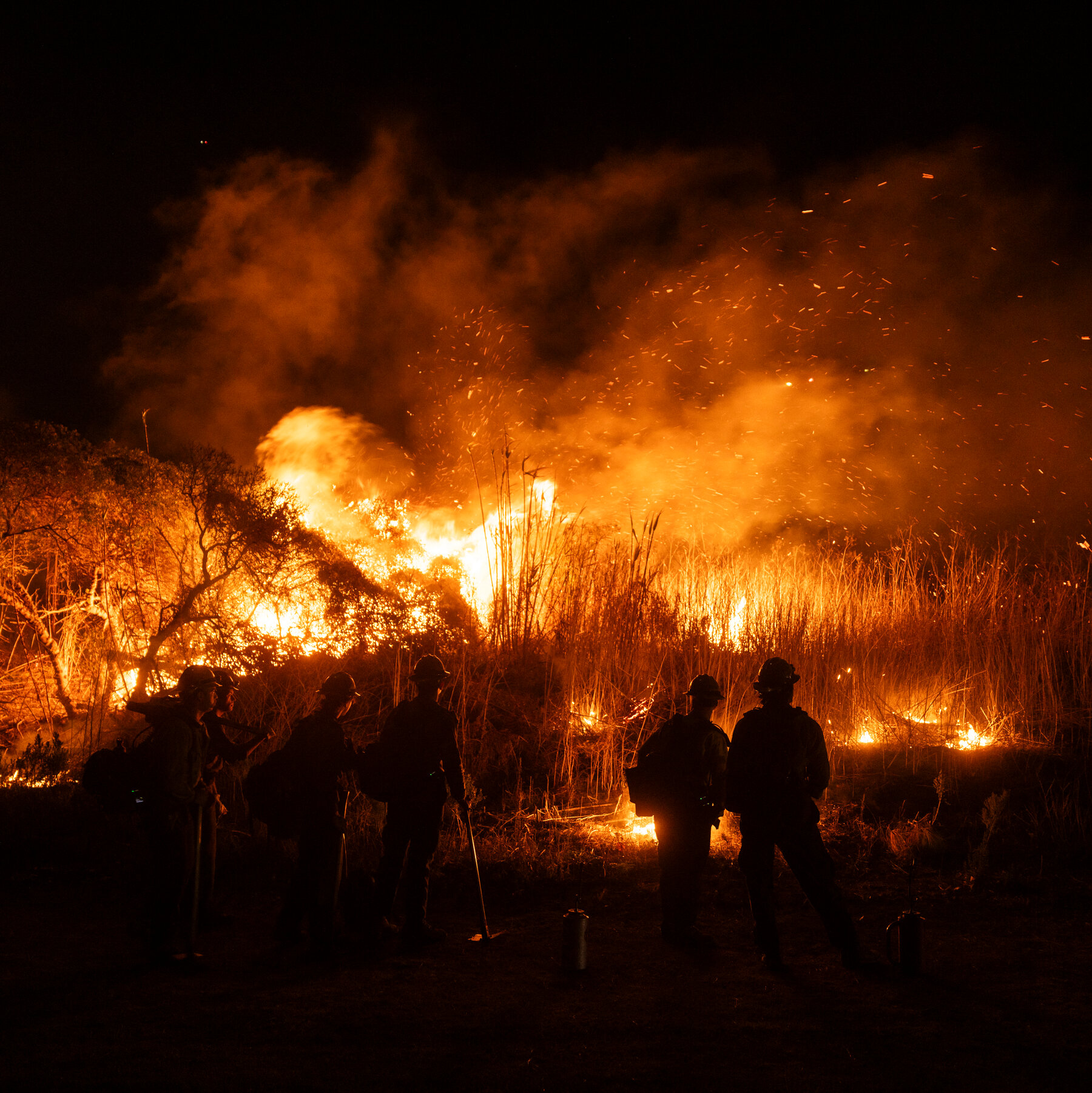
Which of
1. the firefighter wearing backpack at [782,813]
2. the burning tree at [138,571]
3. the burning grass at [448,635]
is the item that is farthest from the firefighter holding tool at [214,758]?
the burning tree at [138,571]

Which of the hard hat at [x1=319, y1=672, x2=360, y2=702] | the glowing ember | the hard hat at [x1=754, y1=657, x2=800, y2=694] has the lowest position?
the glowing ember

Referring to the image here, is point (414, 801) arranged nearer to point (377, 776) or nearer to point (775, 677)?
point (377, 776)

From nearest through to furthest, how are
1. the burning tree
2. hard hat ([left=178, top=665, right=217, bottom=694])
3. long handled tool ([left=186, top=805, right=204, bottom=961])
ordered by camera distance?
long handled tool ([left=186, top=805, right=204, bottom=961])
hard hat ([left=178, top=665, right=217, bottom=694])
the burning tree

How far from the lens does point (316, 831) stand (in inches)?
213

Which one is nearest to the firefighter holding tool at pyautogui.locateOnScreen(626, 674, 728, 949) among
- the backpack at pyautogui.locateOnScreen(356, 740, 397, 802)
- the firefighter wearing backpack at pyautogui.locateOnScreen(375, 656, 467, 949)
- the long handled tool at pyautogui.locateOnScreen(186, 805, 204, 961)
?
the firefighter wearing backpack at pyautogui.locateOnScreen(375, 656, 467, 949)

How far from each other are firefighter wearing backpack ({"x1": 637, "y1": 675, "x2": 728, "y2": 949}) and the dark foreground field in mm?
237

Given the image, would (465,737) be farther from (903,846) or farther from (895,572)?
(895,572)

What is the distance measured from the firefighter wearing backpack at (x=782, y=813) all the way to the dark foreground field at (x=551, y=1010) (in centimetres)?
31

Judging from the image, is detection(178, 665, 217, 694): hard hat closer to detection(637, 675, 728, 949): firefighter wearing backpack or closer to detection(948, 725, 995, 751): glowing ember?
detection(637, 675, 728, 949): firefighter wearing backpack

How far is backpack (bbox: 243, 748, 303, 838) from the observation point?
5.34 metres

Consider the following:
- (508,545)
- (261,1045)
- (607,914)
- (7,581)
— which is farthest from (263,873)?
(7,581)

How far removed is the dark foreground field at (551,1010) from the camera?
3760mm

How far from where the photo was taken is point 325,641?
11.9 m

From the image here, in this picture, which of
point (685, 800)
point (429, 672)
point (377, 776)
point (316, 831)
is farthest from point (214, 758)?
point (685, 800)
